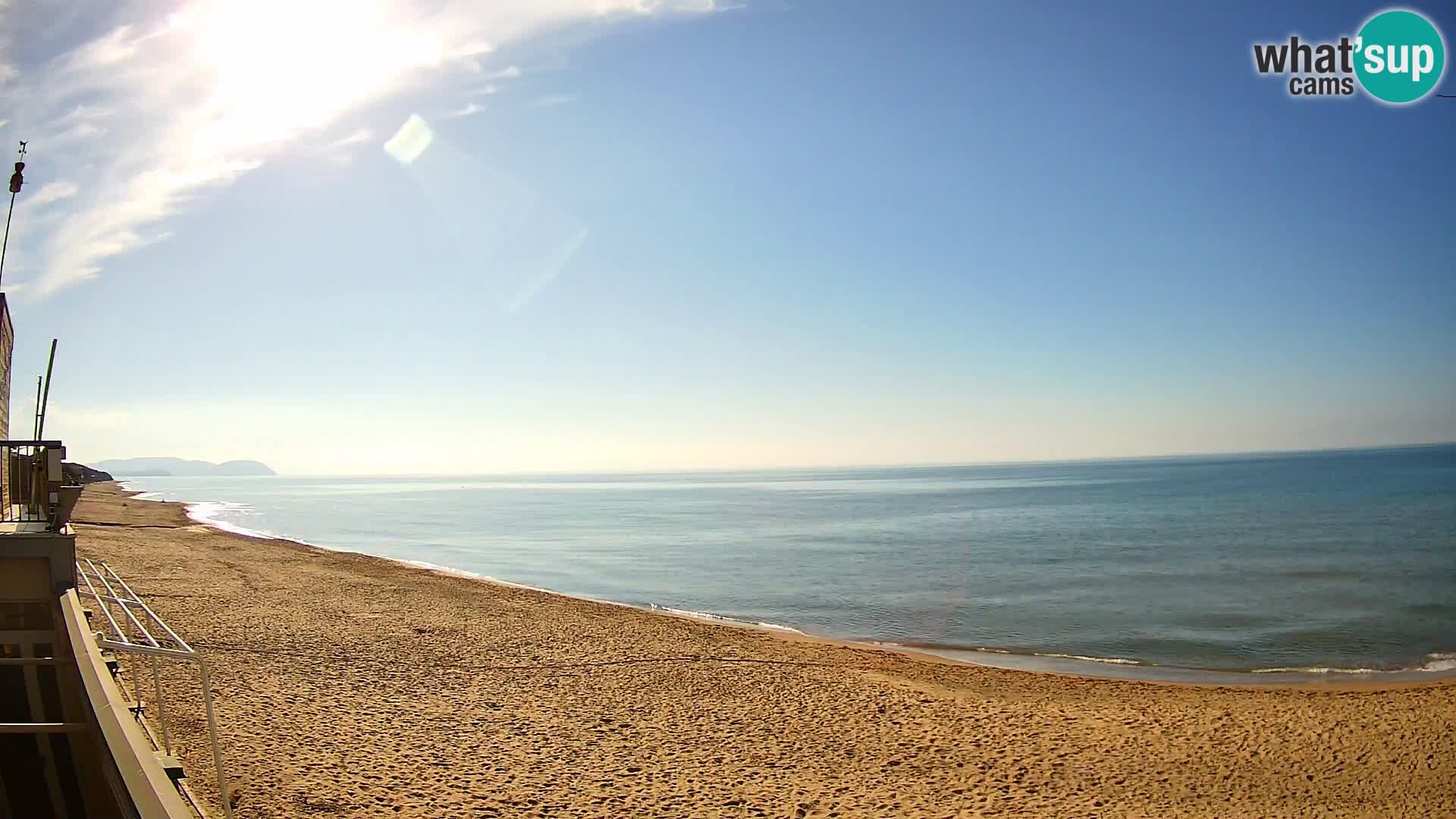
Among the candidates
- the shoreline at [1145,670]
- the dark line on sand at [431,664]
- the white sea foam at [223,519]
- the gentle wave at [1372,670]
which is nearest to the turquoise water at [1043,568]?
the gentle wave at [1372,670]

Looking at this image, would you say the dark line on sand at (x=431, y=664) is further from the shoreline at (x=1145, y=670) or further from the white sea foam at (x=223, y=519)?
the white sea foam at (x=223, y=519)

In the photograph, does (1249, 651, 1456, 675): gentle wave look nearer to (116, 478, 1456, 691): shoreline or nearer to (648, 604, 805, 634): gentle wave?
(116, 478, 1456, 691): shoreline

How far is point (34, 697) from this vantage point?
409 inches

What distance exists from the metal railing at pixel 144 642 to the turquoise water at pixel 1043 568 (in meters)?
12.3

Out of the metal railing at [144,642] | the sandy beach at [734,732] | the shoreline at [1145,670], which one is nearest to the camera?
the metal railing at [144,642]

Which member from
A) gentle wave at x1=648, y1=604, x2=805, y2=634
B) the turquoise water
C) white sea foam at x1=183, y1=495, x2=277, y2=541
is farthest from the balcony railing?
white sea foam at x1=183, y1=495, x2=277, y2=541

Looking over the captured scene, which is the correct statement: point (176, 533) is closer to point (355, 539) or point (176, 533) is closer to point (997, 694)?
point (355, 539)

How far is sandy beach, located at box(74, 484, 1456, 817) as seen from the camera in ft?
26.1

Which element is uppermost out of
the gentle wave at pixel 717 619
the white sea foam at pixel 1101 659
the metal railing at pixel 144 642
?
the metal railing at pixel 144 642

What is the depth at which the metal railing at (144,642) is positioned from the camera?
17.6 feet

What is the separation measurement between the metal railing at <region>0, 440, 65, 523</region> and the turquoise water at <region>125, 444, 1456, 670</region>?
13.9m

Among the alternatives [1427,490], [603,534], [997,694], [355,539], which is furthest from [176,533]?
[1427,490]

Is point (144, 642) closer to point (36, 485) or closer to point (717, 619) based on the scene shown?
point (36, 485)

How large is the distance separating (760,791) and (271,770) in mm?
4749
